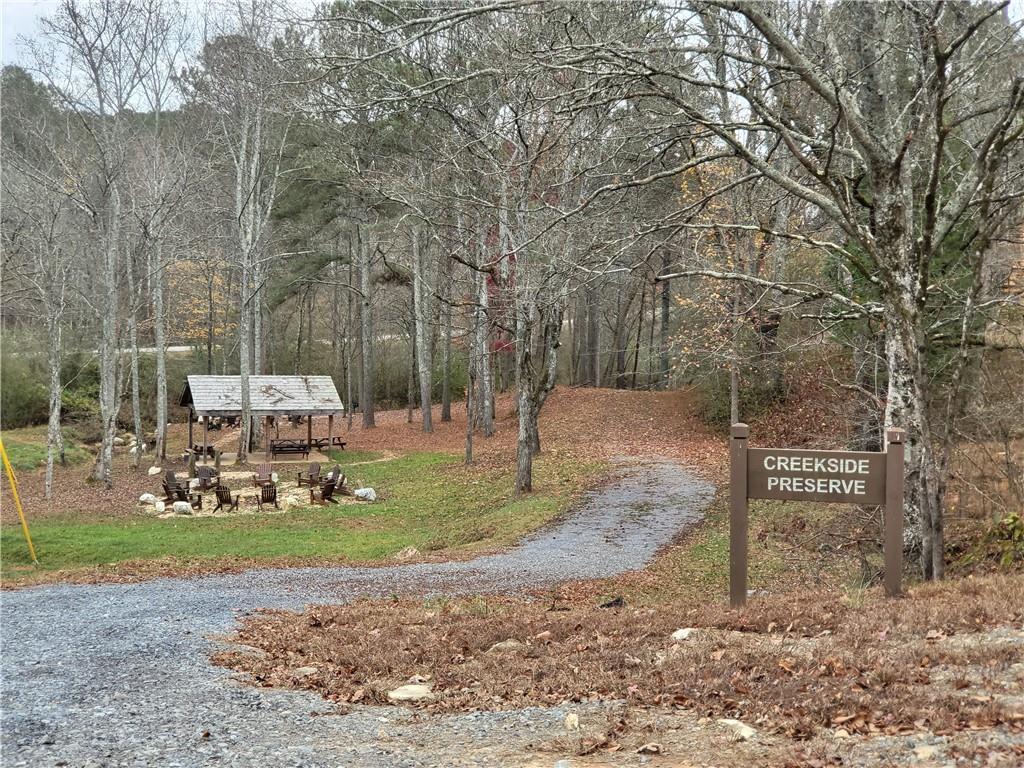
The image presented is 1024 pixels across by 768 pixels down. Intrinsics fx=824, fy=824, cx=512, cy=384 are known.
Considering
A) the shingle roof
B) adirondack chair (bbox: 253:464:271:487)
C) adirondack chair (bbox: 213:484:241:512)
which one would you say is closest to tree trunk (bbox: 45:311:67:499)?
adirondack chair (bbox: 213:484:241:512)

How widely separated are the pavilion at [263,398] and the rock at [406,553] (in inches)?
528

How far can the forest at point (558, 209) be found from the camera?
23.0 ft

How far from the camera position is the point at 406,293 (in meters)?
38.2

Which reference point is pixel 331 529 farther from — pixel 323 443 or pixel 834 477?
pixel 323 443

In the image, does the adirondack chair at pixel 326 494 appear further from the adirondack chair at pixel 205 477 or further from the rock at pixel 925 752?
the rock at pixel 925 752

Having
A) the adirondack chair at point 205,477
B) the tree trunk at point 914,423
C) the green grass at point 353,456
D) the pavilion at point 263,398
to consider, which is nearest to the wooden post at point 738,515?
the tree trunk at point 914,423

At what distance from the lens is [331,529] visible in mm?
15891

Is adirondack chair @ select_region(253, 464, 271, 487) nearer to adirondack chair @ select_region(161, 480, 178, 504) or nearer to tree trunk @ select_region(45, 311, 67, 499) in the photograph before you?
adirondack chair @ select_region(161, 480, 178, 504)

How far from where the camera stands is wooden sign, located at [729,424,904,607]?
616 cm

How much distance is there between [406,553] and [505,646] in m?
7.08

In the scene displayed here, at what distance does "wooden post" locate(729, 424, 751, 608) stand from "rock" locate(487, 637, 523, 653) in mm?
1817

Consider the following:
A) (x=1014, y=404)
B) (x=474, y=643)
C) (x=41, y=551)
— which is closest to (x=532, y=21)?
(x=1014, y=404)

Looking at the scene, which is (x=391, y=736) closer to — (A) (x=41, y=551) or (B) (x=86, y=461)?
(A) (x=41, y=551)

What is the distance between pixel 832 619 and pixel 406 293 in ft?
111
